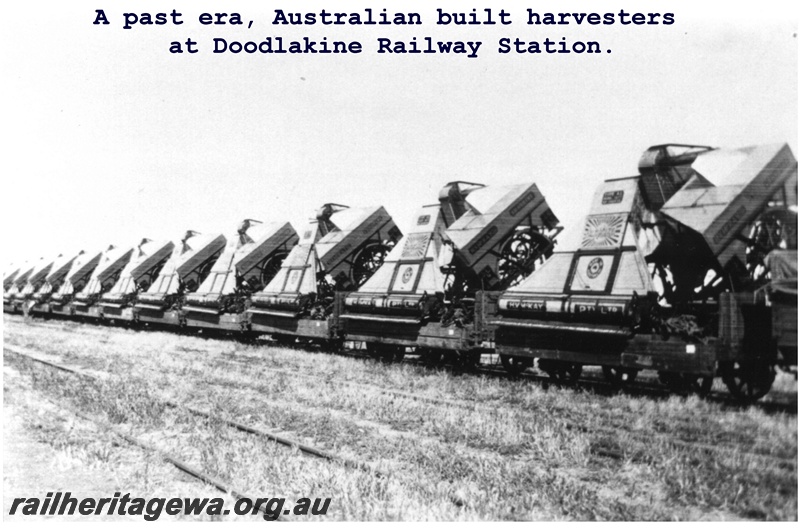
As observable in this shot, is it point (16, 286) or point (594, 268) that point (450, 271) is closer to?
point (594, 268)

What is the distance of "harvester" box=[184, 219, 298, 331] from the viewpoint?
67.1 ft

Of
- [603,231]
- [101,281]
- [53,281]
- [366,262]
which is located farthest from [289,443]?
[53,281]

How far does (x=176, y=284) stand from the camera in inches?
968

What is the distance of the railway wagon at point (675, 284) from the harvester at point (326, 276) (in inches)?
278

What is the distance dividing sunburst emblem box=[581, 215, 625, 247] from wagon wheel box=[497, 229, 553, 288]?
3.13 m

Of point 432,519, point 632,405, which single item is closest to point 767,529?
point 432,519

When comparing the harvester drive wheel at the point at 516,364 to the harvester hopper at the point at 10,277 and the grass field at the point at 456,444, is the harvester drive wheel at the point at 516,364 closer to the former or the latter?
the grass field at the point at 456,444

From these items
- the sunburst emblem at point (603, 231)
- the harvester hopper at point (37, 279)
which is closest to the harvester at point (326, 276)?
the sunburst emblem at point (603, 231)

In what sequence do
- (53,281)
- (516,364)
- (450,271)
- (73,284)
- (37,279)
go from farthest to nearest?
(37,279), (53,281), (73,284), (450,271), (516,364)

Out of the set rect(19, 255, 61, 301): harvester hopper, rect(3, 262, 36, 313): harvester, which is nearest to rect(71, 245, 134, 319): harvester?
rect(19, 255, 61, 301): harvester hopper

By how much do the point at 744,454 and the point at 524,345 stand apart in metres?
4.85

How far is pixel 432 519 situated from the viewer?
4.49 meters

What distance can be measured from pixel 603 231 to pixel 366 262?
8.79m

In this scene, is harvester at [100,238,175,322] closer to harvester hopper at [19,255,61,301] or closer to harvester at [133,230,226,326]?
harvester at [133,230,226,326]
